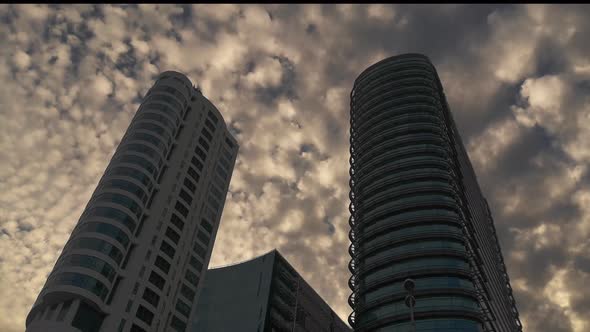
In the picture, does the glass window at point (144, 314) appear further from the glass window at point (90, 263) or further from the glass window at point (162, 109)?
the glass window at point (162, 109)

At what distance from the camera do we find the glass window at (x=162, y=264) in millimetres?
97562

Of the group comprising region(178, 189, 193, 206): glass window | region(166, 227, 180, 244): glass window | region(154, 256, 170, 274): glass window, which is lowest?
region(154, 256, 170, 274): glass window

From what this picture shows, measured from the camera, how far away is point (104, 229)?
86.3m

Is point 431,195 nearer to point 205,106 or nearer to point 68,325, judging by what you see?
point 205,106

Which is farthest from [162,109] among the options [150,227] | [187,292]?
[187,292]

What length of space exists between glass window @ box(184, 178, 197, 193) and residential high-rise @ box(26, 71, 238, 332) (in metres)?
0.30

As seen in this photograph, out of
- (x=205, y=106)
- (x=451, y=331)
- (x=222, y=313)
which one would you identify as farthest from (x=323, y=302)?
(x=205, y=106)

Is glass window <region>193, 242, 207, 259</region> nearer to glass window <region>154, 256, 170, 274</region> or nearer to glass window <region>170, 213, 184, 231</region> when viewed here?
glass window <region>170, 213, 184, 231</region>

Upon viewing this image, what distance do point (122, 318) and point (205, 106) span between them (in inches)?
2542

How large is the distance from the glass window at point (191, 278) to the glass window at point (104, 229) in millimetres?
20551

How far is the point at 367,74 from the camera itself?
532 feet

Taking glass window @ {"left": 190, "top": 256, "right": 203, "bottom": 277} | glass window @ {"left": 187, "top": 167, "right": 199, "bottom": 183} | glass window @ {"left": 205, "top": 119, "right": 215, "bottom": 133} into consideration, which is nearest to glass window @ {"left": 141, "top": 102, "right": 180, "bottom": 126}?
glass window @ {"left": 187, "top": 167, "right": 199, "bottom": 183}

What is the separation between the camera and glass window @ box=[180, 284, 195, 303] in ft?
334

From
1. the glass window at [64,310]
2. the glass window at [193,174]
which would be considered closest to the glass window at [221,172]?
the glass window at [193,174]
